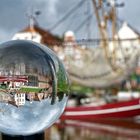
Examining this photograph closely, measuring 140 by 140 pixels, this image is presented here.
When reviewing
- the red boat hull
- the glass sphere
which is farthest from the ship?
the glass sphere

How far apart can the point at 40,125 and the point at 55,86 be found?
25 cm

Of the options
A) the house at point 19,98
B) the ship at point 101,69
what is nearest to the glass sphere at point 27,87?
the house at point 19,98

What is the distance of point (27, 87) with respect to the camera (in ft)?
9.09

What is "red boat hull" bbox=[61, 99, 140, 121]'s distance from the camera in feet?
88.7

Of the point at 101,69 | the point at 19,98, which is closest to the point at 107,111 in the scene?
the point at 101,69

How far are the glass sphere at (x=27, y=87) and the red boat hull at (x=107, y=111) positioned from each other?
24.2m

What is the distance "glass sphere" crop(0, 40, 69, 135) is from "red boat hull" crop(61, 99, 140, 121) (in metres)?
24.2

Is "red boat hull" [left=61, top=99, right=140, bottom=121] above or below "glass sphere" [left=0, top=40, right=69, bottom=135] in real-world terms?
below

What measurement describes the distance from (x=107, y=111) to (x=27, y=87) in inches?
973

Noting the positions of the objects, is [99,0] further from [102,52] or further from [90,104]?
[90,104]

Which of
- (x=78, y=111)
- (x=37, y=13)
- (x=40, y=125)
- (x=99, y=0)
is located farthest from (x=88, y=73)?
(x=40, y=125)

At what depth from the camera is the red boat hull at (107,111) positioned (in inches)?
1065

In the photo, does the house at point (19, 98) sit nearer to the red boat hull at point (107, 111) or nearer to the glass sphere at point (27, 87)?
the glass sphere at point (27, 87)

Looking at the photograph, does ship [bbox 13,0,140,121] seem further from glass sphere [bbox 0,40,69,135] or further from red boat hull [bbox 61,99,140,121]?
glass sphere [bbox 0,40,69,135]
